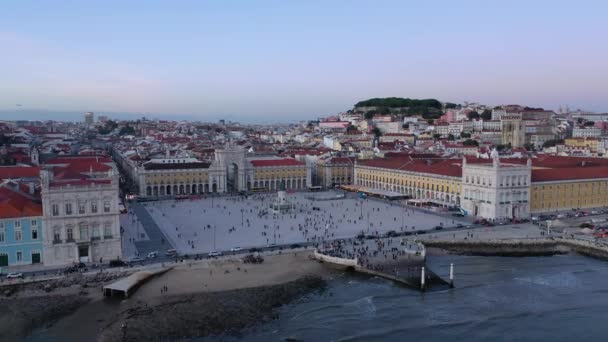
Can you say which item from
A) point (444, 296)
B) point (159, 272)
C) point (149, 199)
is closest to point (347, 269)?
point (444, 296)

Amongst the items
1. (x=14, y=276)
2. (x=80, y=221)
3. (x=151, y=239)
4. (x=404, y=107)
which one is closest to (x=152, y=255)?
(x=80, y=221)

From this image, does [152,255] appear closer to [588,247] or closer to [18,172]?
[18,172]

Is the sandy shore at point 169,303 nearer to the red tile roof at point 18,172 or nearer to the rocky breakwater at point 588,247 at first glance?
the rocky breakwater at point 588,247

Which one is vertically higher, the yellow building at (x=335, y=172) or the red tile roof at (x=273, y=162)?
the red tile roof at (x=273, y=162)

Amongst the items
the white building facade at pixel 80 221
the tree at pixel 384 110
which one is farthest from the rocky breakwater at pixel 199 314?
the tree at pixel 384 110

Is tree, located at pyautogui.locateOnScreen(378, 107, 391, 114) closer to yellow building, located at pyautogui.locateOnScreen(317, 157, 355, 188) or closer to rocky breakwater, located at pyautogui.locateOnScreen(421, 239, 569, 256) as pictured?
yellow building, located at pyautogui.locateOnScreen(317, 157, 355, 188)

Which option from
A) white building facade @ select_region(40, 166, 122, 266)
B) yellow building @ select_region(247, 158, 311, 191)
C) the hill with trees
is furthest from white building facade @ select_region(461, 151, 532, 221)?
the hill with trees

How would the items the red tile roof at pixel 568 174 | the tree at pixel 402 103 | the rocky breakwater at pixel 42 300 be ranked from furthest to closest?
the tree at pixel 402 103, the red tile roof at pixel 568 174, the rocky breakwater at pixel 42 300
